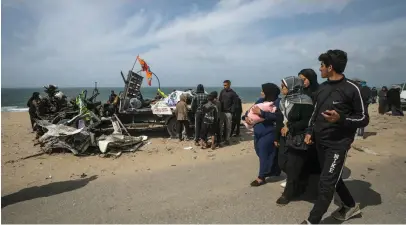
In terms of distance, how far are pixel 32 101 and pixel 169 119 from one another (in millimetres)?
5449

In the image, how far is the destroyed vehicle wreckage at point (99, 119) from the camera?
27.1 feet

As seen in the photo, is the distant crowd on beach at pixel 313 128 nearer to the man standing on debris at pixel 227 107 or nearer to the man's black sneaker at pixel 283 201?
the man's black sneaker at pixel 283 201

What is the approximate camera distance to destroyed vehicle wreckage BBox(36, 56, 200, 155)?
826 cm

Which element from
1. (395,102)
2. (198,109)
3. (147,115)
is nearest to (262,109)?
(198,109)

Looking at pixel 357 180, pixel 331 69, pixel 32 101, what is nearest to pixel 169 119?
pixel 32 101

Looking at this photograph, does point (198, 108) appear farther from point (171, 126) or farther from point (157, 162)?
point (157, 162)

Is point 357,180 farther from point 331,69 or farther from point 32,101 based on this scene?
point 32,101

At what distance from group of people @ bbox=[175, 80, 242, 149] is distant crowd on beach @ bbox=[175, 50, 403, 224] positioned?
11.3ft

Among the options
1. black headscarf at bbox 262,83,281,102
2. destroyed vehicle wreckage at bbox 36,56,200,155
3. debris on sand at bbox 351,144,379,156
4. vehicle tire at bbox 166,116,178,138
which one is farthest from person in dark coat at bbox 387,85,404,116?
black headscarf at bbox 262,83,281,102

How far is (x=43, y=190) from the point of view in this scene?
5.45 metres

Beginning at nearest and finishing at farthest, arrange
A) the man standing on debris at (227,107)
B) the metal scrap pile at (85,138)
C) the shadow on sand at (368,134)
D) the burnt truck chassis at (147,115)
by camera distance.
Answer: the metal scrap pile at (85,138), the man standing on debris at (227,107), the shadow on sand at (368,134), the burnt truck chassis at (147,115)

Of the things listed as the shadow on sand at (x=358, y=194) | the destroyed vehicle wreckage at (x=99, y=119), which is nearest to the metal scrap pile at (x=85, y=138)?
the destroyed vehicle wreckage at (x=99, y=119)

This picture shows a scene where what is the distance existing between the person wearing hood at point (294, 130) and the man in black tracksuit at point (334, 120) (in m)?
0.43

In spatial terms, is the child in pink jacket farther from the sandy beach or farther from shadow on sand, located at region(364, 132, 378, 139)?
shadow on sand, located at region(364, 132, 378, 139)
